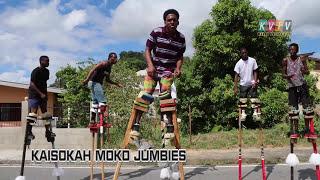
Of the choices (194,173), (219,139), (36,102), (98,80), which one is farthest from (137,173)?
(219,139)

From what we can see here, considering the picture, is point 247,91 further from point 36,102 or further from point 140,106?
point 36,102

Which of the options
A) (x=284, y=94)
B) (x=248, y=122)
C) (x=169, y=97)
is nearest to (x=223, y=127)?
(x=248, y=122)

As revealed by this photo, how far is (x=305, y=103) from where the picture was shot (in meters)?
7.50

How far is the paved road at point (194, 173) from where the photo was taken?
8727 millimetres

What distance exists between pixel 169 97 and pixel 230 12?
39.3 ft

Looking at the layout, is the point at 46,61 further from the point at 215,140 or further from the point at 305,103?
the point at 215,140

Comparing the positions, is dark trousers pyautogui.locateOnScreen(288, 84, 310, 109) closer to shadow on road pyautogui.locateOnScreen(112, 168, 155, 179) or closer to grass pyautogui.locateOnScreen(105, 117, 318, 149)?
shadow on road pyautogui.locateOnScreen(112, 168, 155, 179)

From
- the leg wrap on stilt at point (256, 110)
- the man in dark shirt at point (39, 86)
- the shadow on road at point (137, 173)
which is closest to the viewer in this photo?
the leg wrap on stilt at point (256, 110)

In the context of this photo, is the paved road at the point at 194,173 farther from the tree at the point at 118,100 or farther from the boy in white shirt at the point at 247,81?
the tree at the point at 118,100

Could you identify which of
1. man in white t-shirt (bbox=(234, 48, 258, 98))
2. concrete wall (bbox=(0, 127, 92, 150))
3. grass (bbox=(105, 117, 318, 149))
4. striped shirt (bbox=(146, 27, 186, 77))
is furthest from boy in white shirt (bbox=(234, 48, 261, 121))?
concrete wall (bbox=(0, 127, 92, 150))

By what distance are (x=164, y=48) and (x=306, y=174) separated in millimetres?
4128

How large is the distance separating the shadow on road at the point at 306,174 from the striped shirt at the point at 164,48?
11.8 ft

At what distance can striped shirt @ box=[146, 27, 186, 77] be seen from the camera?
6297 mm

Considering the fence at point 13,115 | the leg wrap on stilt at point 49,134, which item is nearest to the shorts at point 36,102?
the leg wrap on stilt at point 49,134
